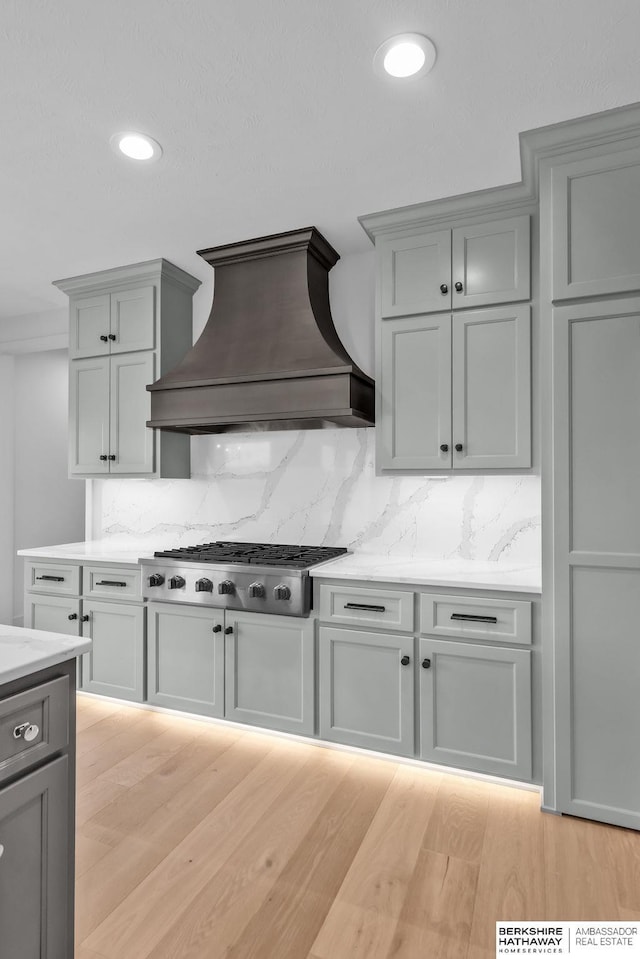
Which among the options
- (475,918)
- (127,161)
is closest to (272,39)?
(127,161)

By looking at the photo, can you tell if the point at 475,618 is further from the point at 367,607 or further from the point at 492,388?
the point at 492,388

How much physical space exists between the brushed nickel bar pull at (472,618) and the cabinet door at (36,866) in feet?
5.31

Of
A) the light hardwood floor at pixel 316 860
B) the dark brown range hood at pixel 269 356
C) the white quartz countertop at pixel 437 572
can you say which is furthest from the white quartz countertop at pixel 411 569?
the light hardwood floor at pixel 316 860

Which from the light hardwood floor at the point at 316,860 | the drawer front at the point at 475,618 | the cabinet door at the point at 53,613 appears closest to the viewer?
the light hardwood floor at the point at 316,860

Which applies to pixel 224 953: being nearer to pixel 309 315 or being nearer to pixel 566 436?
pixel 566 436

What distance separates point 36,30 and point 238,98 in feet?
2.10

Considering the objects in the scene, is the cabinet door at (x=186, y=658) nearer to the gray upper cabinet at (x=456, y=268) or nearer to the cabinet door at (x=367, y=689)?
the cabinet door at (x=367, y=689)

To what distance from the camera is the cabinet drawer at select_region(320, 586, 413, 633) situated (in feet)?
8.07

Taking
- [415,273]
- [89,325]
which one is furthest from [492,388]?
[89,325]

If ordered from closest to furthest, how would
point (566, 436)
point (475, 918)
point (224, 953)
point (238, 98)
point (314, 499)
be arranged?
point (224, 953) < point (475, 918) < point (238, 98) < point (566, 436) < point (314, 499)

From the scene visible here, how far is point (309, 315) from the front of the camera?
2914mm

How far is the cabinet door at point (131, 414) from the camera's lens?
3438 millimetres

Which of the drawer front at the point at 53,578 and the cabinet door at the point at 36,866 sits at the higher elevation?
the drawer front at the point at 53,578

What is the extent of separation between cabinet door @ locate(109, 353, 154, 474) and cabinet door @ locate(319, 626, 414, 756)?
1.68 meters
